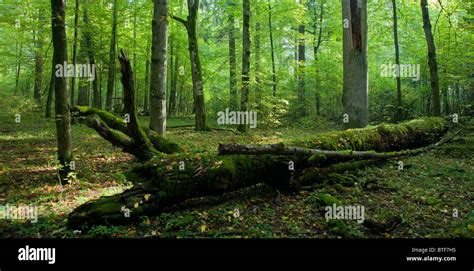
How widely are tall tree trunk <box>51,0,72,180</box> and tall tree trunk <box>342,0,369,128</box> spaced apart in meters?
7.74

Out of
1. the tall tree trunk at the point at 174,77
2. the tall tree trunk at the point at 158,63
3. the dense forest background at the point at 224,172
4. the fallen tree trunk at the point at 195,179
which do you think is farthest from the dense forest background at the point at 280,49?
the fallen tree trunk at the point at 195,179

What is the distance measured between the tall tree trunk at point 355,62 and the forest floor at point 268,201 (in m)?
1.89

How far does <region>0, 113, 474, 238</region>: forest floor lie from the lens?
4.84 m

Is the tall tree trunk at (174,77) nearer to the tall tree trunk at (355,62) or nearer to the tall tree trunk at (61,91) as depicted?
the tall tree trunk at (355,62)

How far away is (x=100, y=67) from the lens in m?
21.2

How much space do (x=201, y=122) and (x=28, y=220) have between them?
11.0 metres

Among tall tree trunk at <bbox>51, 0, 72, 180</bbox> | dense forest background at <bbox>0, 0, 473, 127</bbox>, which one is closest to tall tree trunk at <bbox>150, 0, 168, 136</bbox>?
tall tree trunk at <bbox>51, 0, 72, 180</bbox>

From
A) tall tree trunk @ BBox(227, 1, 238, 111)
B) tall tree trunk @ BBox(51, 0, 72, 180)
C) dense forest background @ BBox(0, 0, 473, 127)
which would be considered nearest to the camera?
tall tree trunk @ BBox(51, 0, 72, 180)

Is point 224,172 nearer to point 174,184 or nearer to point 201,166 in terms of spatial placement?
point 201,166

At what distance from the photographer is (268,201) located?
6.11 m

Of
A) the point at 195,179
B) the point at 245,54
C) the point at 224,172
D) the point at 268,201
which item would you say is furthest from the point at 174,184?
the point at 245,54

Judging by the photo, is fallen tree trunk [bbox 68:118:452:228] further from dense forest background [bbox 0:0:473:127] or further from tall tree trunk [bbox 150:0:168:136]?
dense forest background [bbox 0:0:473:127]
